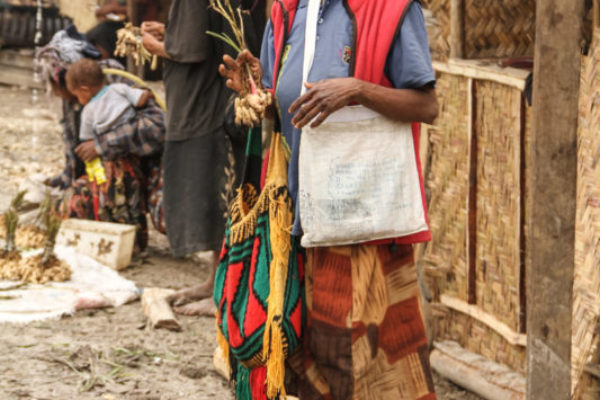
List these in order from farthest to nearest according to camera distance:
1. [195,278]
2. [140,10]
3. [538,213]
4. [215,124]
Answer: [140,10] → [195,278] → [215,124] → [538,213]

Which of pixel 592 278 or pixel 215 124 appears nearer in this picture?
pixel 592 278

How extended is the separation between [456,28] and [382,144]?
184cm

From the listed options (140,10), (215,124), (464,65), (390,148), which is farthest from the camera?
(140,10)

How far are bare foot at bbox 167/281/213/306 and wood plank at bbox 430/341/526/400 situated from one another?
157cm

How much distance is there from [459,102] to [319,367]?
6.52 feet

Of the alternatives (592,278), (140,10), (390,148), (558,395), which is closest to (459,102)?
(592,278)

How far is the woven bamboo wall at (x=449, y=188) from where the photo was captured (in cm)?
450

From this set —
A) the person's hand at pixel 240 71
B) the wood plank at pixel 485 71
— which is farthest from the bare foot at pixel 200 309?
the person's hand at pixel 240 71

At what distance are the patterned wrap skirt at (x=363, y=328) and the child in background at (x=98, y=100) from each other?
3.71 meters

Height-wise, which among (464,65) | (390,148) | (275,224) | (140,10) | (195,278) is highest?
(140,10)

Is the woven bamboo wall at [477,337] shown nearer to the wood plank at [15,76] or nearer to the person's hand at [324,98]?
the person's hand at [324,98]

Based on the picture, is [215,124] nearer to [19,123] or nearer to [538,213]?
[538,213]

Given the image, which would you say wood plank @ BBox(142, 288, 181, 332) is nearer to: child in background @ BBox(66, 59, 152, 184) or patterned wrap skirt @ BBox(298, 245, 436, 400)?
child in background @ BBox(66, 59, 152, 184)

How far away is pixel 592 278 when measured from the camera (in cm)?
349
